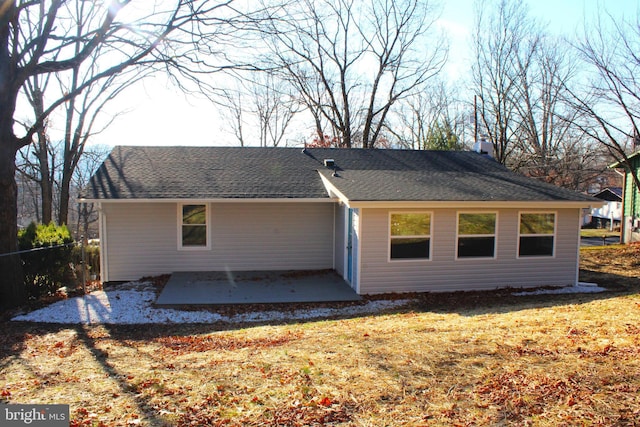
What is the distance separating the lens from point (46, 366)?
5.82 m

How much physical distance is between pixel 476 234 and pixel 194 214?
303 inches

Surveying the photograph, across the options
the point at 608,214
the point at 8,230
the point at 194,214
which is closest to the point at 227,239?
the point at 194,214

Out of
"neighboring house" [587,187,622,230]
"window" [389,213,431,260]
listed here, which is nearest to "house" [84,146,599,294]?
"window" [389,213,431,260]

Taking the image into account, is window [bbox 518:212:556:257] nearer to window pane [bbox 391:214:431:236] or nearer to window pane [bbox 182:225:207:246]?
window pane [bbox 391:214:431:236]

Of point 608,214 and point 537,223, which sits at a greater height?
point 537,223

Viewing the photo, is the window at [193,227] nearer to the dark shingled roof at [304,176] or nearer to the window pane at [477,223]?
the dark shingled roof at [304,176]

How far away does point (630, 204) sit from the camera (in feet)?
75.4

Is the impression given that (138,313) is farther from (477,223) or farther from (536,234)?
(536,234)

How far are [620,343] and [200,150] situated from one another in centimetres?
1341

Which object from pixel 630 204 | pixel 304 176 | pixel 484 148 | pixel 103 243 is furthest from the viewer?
pixel 630 204

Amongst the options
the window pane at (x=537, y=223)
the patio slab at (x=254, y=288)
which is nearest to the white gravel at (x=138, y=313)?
the patio slab at (x=254, y=288)

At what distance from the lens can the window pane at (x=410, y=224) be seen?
34.9 feet

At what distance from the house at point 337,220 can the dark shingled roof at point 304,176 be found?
0.05 m

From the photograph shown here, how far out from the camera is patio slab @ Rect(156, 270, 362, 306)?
33.3ft
